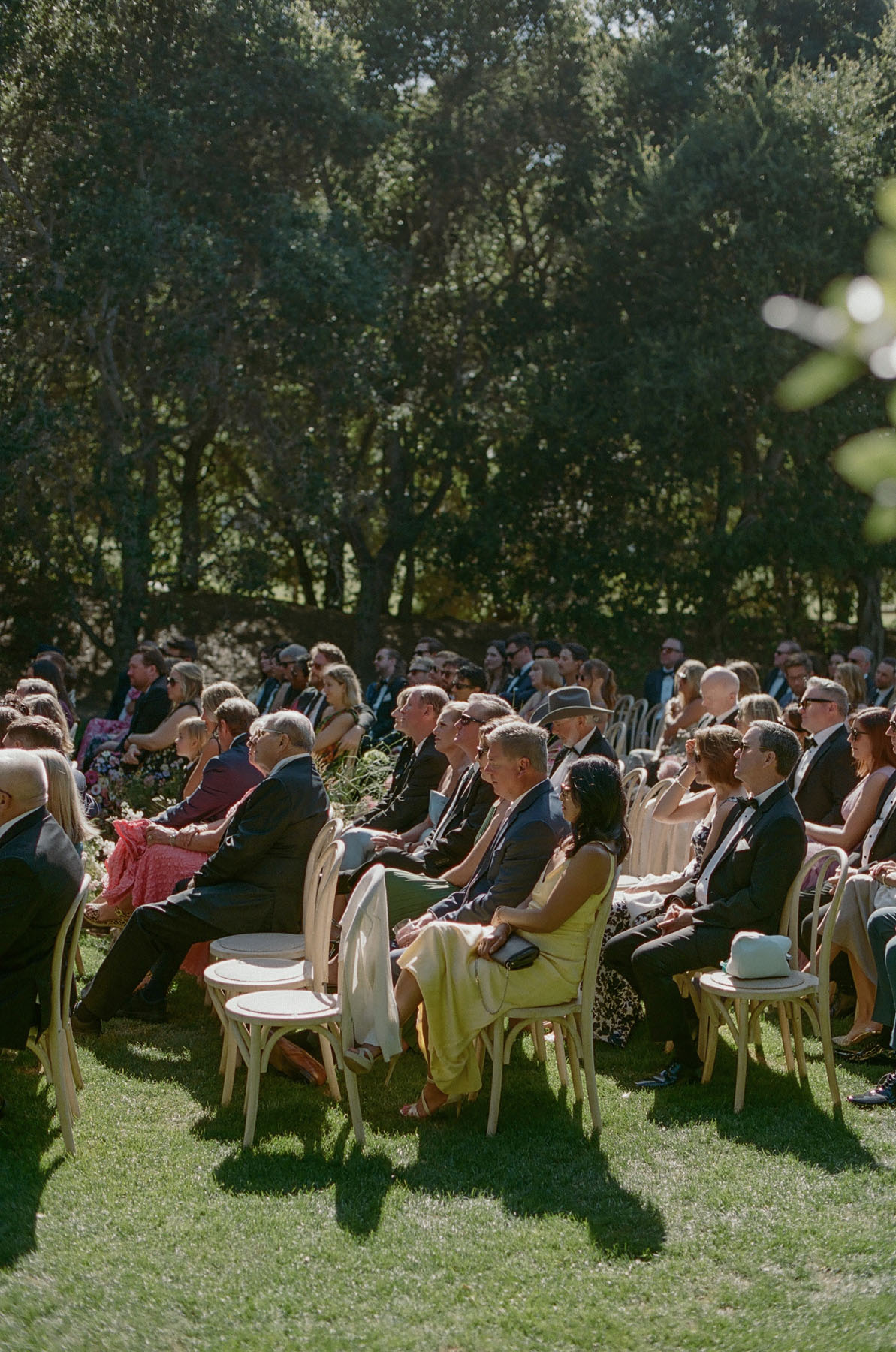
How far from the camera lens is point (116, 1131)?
4.46m

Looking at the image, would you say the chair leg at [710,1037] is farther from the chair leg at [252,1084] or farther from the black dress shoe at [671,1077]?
the chair leg at [252,1084]

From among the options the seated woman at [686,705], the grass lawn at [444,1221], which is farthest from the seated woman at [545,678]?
the grass lawn at [444,1221]

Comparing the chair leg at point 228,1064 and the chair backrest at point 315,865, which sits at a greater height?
the chair backrest at point 315,865

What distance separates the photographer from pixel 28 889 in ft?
13.8

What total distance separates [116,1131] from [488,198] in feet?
59.4

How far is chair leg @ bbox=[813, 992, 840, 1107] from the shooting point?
473 centimetres

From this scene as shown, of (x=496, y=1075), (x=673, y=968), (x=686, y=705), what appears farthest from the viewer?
(x=686, y=705)

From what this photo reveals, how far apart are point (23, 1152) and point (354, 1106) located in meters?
1.13

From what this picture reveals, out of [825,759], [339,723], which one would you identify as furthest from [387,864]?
[339,723]

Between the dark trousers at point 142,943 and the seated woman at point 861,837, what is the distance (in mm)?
2787

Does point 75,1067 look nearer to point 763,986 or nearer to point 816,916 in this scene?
point 763,986

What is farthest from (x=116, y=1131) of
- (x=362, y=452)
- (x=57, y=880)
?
(x=362, y=452)

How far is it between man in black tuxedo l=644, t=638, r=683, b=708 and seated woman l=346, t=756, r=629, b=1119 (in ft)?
26.6

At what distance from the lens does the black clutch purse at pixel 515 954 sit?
14.8 ft
